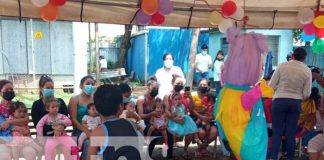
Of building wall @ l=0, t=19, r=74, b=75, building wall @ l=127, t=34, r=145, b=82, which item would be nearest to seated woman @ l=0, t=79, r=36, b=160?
building wall @ l=0, t=19, r=74, b=75

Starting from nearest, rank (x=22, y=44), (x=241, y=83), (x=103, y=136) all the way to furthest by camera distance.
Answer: (x=103, y=136)
(x=241, y=83)
(x=22, y=44)

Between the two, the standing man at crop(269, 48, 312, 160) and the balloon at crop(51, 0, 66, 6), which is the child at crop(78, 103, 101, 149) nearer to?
the balloon at crop(51, 0, 66, 6)

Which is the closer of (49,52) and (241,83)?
(241,83)

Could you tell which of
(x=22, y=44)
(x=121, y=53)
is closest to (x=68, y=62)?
(x=22, y=44)

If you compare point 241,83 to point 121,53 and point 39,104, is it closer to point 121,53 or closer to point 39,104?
point 39,104

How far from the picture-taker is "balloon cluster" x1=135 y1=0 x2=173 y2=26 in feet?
13.6

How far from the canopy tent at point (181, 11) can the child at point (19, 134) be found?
1.12 metres

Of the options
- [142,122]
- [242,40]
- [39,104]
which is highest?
[242,40]

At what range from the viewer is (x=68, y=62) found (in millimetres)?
12922

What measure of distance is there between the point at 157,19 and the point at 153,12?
1.17 feet

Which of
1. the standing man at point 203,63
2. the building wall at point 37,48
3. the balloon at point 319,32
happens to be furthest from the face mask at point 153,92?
the building wall at point 37,48

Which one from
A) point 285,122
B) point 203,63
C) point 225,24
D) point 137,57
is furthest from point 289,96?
point 137,57

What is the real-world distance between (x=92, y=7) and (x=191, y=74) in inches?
233

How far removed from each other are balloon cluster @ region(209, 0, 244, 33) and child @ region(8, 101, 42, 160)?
277 centimetres
